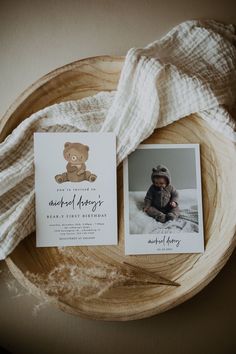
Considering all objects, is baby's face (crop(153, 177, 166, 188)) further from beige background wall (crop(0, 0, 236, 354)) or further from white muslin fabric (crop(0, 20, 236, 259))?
beige background wall (crop(0, 0, 236, 354))

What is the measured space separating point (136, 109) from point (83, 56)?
0.65 feet

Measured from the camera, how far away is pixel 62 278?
69 centimetres

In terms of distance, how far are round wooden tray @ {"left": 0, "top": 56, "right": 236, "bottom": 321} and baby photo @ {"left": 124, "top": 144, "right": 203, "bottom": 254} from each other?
1cm

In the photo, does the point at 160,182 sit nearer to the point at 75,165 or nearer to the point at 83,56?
the point at 75,165

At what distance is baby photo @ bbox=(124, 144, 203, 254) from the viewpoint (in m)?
0.71

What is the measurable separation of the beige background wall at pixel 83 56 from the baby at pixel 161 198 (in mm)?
207

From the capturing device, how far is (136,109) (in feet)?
2.26

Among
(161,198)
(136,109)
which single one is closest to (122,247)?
(161,198)

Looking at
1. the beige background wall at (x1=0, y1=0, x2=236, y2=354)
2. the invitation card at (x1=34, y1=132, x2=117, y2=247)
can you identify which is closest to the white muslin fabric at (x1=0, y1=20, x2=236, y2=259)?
the invitation card at (x1=34, y1=132, x2=117, y2=247)

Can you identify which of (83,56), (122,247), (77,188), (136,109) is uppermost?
(83,56)

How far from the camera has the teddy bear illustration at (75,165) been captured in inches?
27.4

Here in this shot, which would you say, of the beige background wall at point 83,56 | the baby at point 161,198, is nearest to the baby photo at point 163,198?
the baby at point 161,198

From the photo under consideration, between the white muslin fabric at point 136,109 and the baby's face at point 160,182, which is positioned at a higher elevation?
the white muslin fabric at point 136,109

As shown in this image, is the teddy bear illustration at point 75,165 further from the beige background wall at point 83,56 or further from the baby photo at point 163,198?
the beige background wall at point 83,56
